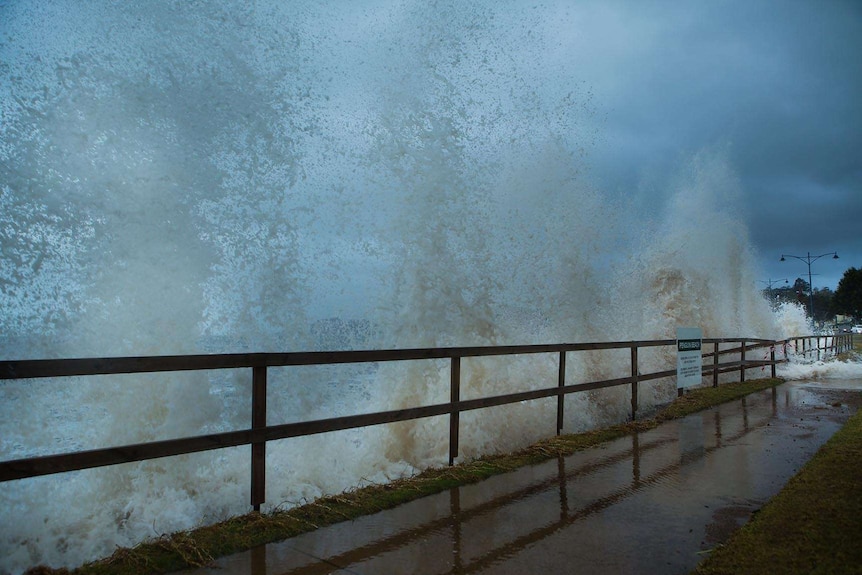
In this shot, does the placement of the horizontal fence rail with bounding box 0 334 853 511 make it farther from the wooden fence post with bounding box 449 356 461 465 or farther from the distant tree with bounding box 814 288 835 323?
the distant tree with bounding box 814 288 835 323

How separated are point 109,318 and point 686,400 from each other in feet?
30.2

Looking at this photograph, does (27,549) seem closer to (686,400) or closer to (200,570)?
(200,570)

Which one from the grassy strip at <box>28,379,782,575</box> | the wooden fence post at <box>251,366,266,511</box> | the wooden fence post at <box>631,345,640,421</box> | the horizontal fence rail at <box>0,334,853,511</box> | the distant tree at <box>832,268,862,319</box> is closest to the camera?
the horizontal fence rail at <box>0,334,853,511</box>

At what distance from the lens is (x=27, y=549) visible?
3.63 meters

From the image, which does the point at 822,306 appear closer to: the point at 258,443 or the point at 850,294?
the point at 850,294

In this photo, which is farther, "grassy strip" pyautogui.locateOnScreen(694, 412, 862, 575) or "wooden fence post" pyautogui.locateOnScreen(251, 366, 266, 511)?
"wooden fence post" pyautogui.locateOnScreen(251, 366, 266, 511)

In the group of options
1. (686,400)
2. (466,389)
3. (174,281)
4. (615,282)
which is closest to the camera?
(174,281)

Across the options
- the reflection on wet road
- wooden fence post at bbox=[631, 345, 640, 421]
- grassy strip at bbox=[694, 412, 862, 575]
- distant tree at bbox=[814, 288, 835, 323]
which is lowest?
the reflection on wet road

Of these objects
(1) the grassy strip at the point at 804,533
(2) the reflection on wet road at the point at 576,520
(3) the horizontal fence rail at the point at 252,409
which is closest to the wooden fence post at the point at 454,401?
(3) the horizontal fence rail at the point at 252,409

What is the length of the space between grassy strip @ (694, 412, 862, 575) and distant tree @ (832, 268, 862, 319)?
95820mm

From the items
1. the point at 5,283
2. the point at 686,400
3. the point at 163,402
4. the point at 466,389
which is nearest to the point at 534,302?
the point at 466,389

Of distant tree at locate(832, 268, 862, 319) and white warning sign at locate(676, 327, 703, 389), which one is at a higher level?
distant tree at locate(832, 268, 862, 319)

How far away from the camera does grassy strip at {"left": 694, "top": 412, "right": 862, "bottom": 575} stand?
10.5 feet

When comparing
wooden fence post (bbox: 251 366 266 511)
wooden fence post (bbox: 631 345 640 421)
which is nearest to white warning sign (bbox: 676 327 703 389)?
wooden fence post (bbox: 631 345 640 421)
